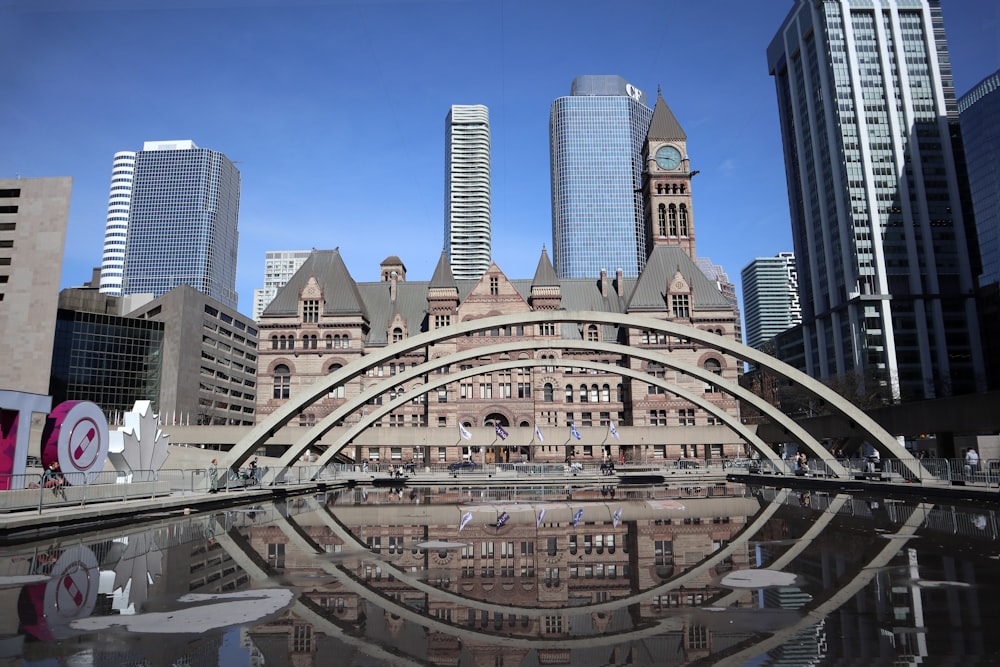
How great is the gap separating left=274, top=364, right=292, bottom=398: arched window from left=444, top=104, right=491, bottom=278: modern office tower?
113862 millimetres

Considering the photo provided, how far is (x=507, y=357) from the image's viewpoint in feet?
221

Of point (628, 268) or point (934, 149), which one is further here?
point (628, 268)

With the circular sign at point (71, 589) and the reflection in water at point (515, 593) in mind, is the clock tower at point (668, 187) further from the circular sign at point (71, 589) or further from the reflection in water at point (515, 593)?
the circular sign at point (71, 589)

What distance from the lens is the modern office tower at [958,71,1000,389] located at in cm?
9725

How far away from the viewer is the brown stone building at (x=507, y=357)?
64.7 m

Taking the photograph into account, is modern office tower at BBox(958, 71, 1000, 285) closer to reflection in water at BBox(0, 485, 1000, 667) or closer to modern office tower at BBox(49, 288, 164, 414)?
reflection in water at BBox(0, 485, 1000, 667)

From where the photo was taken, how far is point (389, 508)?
2534cm

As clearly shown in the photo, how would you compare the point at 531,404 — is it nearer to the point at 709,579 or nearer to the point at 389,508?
the point at 389,508

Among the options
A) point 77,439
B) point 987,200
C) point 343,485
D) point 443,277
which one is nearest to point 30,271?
point 443,277

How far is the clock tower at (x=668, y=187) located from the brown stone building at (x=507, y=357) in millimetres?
9957

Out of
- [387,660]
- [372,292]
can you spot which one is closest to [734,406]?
[372,292]

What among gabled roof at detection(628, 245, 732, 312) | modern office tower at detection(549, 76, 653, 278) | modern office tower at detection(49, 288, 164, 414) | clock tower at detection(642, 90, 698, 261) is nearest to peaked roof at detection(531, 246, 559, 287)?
gabled roof at detection(628, 245, 732, 312)

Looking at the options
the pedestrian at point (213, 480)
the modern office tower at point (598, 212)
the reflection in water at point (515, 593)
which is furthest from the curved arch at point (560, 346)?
the modern office tower at point (598, 212)

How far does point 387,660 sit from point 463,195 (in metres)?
189
